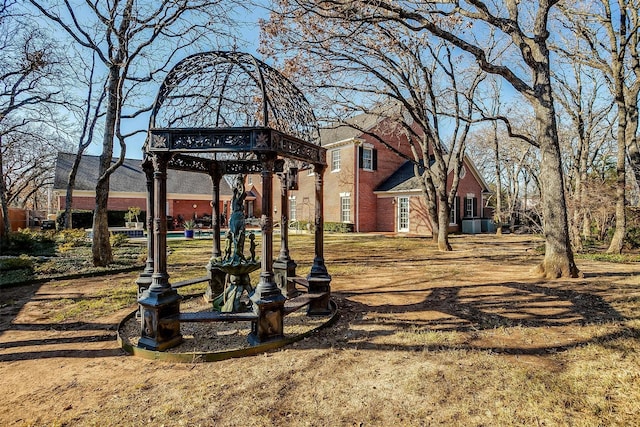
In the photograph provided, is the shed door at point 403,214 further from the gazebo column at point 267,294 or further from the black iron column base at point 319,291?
the gazebo column at point 267,294

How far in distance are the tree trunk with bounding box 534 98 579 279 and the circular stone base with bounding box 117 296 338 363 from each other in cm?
642

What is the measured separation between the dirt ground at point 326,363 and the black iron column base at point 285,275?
1.02 meters

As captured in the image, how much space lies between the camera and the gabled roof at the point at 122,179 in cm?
2978

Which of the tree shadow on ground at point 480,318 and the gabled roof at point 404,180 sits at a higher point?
the gabled roof at point 404,180

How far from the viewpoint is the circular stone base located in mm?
4309

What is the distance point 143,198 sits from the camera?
31.5m

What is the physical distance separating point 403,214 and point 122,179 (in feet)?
82.4

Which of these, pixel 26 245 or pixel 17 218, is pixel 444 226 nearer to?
pixel 26 245

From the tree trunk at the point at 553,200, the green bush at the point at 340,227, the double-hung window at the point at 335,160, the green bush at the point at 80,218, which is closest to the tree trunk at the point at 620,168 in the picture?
the tree trunk at the point at 553,200

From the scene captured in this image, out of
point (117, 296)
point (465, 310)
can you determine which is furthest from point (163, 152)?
point (465, 310)

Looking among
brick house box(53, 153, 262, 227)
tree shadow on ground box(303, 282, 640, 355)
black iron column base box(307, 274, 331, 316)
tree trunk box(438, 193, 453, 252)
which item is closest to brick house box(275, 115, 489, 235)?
tree trunk box(438, 193, 453, 252)

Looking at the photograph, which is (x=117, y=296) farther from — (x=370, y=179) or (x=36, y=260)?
(x=370, y=179)

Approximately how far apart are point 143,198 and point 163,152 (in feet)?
99.2

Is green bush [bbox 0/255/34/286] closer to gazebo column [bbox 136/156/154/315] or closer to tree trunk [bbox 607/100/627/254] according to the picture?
gazebo column [bbox 136/156/154/315]
